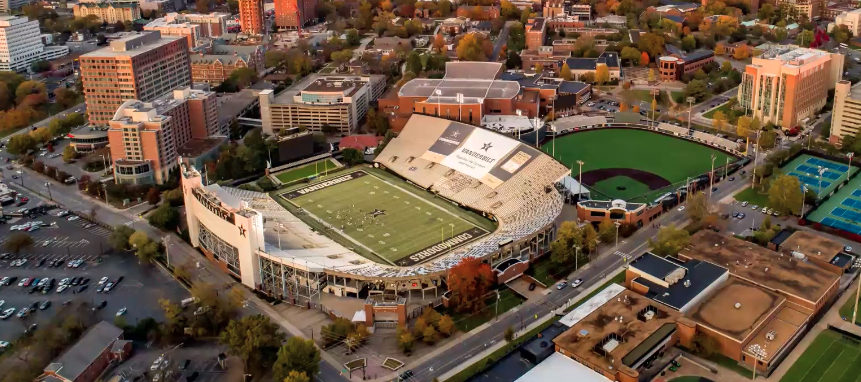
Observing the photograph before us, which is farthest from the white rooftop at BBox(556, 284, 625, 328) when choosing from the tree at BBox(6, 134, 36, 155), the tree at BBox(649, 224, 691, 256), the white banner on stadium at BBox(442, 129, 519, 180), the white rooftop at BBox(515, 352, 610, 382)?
the tree at BBox(6, 134, 36, 155)

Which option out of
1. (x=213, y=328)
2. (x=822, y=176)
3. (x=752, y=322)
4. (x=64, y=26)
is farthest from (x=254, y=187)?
(x=64, y=26)

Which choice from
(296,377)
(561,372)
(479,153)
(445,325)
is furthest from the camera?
(479,153)

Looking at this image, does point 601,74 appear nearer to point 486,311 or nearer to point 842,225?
point 842,225

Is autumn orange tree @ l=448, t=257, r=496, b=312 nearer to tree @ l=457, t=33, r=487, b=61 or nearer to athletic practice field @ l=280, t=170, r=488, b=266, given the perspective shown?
athletic practice field @ l=280, t=170, r=488, b=266

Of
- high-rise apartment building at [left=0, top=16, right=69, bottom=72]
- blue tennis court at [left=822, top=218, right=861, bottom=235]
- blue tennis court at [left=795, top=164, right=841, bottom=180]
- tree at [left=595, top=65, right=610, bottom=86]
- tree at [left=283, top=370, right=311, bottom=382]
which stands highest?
high-rise apartment building at [left=0, top=16, right=69, bottom=72]

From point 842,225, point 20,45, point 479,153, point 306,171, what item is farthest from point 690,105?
point 20,45

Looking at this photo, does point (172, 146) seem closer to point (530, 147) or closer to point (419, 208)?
point (419, 208)

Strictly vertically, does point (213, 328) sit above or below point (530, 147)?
below
